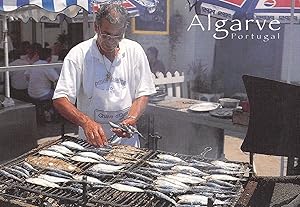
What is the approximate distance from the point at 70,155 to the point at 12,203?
0.88 meters

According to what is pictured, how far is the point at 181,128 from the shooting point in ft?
23.2

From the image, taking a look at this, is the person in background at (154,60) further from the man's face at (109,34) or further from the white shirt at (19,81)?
the man's face at (109,34)

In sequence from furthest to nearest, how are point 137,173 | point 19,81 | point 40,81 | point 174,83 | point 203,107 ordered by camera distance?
point 19,81 < point 40,81 < point 174,83 < point 203,107 < point 137,173

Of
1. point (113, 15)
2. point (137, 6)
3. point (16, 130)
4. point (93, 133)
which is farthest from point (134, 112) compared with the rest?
point (137, 6)

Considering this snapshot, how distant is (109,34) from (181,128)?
3.51 meters

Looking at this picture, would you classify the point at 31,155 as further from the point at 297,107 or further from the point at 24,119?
the point at 24,119

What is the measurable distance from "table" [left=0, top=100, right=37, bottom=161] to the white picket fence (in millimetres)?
2568

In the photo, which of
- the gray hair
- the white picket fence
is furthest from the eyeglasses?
the white picket fence

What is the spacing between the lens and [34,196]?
2.89 m

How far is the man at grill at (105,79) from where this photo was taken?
3822 millimetres

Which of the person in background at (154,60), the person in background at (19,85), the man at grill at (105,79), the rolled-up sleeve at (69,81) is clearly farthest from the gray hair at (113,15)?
the person in background at (19,85)

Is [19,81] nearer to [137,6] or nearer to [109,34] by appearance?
[137,6]

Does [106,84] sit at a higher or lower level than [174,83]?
higher

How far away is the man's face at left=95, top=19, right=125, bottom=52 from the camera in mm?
3773
